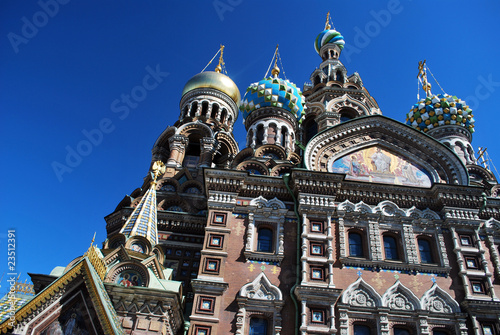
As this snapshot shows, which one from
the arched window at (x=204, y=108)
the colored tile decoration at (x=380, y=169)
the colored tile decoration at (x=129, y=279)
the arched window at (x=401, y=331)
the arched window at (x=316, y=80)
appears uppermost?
the arched window at (x=316, y=80)

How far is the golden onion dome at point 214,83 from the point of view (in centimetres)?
1994

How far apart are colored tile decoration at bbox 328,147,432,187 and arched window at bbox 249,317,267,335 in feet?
13.2

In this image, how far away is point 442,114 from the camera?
60.8ft

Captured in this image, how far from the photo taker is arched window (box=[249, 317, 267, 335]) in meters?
8.55

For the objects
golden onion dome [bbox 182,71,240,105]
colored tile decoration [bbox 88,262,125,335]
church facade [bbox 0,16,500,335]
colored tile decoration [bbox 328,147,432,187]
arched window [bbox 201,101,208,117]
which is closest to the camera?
colored tile decoration [bbox 88,262,125,335]

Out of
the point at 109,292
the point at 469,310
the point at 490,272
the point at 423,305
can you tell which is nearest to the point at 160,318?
the point at 109,292

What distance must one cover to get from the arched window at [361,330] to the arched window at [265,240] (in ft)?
7.28

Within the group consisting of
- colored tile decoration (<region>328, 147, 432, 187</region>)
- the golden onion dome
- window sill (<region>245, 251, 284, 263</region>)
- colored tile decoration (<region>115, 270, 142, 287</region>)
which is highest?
the golden onion dome

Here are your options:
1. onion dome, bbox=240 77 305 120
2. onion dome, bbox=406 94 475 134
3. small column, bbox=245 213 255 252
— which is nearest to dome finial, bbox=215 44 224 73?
onion dome, bbox=240 77 305 120

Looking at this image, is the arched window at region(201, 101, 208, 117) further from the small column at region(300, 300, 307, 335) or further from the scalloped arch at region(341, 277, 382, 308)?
the small column at region(300, 300, 307, 335)

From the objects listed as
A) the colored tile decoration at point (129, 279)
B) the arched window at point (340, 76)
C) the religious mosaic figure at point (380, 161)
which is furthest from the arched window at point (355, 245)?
the arched window at point (340, 76)

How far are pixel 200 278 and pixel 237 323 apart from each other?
111 centimetres

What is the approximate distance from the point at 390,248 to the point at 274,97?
8.14 metres

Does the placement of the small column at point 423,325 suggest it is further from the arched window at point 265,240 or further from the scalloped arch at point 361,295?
the arched window at point 265,240
